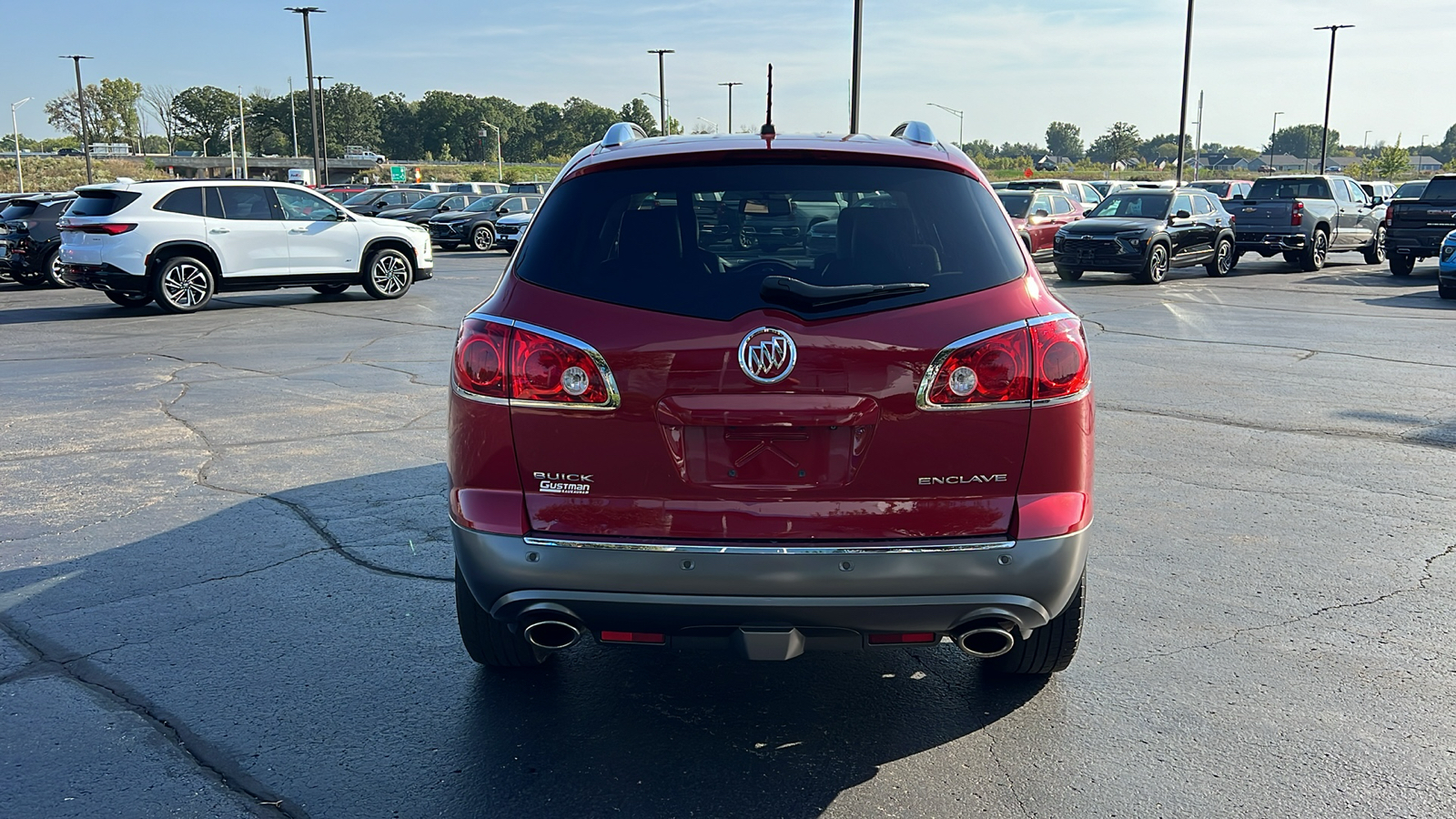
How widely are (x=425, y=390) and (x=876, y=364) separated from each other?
7246 millimetres

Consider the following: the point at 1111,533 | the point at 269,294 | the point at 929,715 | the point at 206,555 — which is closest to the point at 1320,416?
the point at 1111,533

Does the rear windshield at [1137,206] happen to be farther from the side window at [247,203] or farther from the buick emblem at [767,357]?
the buick emblem at [767,357]

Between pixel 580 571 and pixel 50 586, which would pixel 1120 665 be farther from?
pixel 50 586

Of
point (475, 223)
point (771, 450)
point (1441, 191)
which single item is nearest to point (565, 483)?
point (771, 450)

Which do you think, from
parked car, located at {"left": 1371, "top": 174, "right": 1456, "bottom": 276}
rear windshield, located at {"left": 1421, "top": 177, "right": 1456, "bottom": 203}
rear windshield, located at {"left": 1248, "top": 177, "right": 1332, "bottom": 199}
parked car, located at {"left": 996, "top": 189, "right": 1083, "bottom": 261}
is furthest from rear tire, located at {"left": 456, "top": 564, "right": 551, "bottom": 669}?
rear windshield, located at {"left": 1248, "top": 177, "right": 1332, "bottom": 199}

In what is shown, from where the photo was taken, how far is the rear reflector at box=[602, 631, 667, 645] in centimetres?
316

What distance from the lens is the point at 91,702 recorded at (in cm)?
377

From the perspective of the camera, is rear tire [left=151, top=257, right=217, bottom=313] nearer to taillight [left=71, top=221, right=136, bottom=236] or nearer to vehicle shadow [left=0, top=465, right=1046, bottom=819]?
Result: taillight [left=71, top=221, right=136, bottom=236]

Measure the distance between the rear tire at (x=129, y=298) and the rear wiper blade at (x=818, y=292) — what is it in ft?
52.4

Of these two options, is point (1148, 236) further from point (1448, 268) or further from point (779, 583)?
point (779, 583)

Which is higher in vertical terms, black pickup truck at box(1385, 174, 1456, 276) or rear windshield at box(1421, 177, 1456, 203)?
rear windshield at box(1421, 177, 1456, 203)

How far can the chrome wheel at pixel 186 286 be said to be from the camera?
16.3m

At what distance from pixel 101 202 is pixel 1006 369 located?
1625cm

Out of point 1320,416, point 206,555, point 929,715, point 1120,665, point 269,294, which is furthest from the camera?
point 269,294
